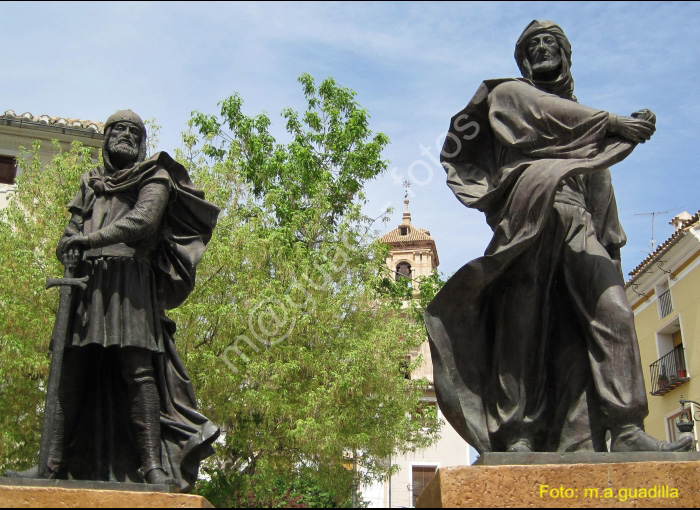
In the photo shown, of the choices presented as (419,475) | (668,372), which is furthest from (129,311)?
(419,475)

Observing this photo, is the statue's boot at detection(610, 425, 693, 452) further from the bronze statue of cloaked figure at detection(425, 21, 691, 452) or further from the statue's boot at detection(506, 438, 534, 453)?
the statue's boot at detection(506, 438, 534, 453)

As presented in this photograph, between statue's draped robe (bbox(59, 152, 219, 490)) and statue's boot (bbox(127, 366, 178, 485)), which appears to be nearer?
statue's boot (bbox(127, 366, 178, 485))

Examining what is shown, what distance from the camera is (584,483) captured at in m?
3.54

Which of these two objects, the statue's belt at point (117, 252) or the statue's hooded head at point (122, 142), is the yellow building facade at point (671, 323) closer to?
the statue's hooded head at point (122, 142)

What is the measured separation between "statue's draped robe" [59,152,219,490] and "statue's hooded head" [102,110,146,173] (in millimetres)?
144

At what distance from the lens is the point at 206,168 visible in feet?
60.4

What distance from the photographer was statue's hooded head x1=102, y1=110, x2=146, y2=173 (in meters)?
5.31

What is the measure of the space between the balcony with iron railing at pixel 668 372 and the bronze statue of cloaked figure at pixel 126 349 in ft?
78.8

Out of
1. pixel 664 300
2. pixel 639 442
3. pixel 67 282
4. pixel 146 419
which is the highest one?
pixel 664 300

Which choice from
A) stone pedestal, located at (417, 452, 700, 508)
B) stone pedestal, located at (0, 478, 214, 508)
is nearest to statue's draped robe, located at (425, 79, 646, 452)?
stone pedestal, located at (417, 452, 700, 508)

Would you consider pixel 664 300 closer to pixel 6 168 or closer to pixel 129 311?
pixel 6 168

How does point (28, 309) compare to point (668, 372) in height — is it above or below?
below

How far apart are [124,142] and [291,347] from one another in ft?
36.6

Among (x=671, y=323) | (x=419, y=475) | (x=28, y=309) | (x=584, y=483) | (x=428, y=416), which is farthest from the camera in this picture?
(x=419, y=475)
